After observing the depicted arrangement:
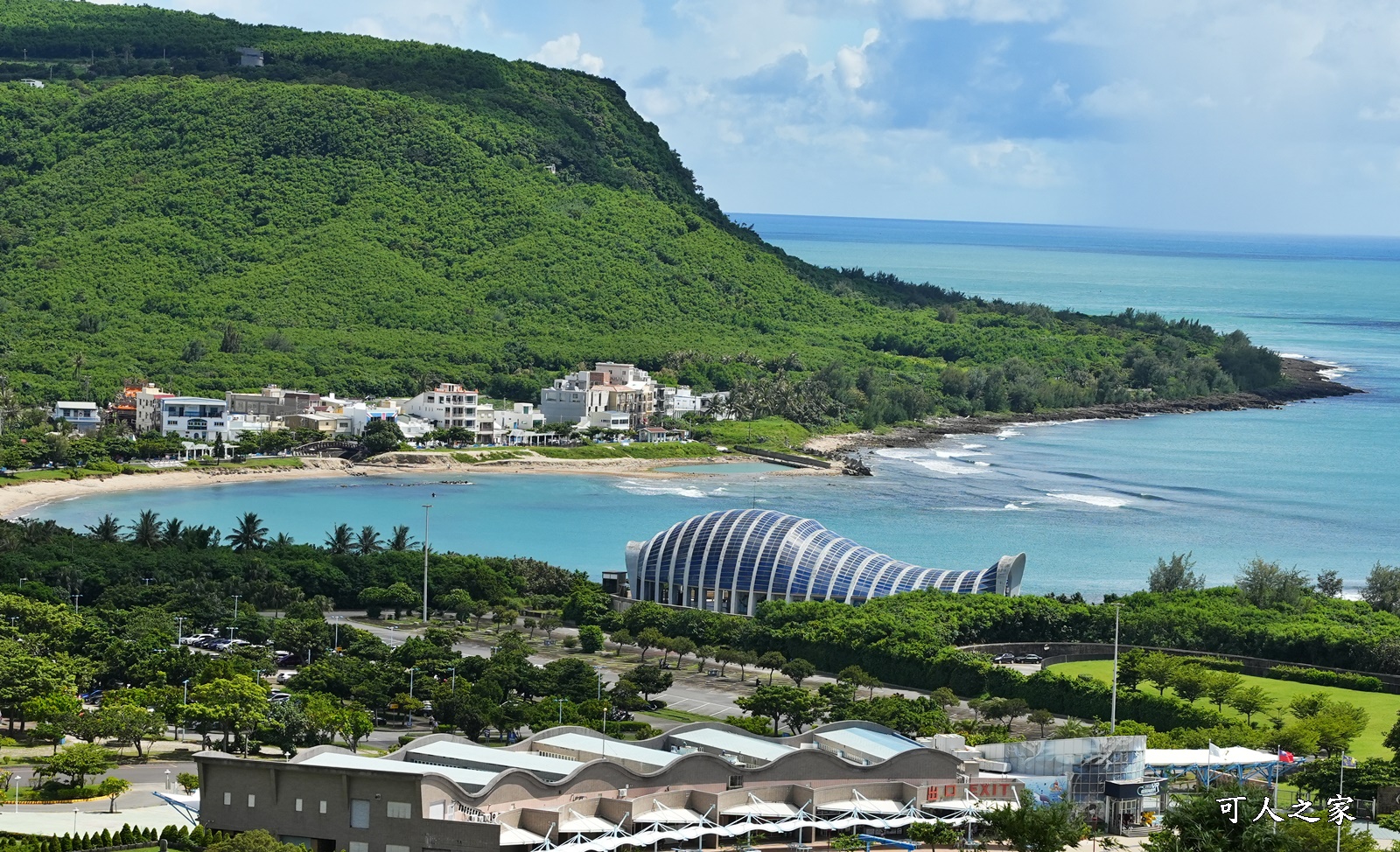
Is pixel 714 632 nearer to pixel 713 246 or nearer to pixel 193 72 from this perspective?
pixel 713 246

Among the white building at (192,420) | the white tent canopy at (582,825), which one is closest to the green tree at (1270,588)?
the white tent canopy at (582,825)

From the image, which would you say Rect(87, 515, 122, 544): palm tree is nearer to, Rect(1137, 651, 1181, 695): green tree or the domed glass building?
the domed glass building

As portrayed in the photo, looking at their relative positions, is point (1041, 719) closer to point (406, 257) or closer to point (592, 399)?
point (592, 399)

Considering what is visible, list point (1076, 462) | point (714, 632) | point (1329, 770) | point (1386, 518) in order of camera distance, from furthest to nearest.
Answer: point (1076, 462) → point (1386, 518) → point (714, 632) → point (1329, 770)

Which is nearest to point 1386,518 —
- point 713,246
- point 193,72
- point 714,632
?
point 714,632

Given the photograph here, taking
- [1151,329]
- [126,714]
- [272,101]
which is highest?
[272,101]

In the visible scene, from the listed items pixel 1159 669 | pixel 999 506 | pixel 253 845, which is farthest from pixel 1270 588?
pixel 253 845
